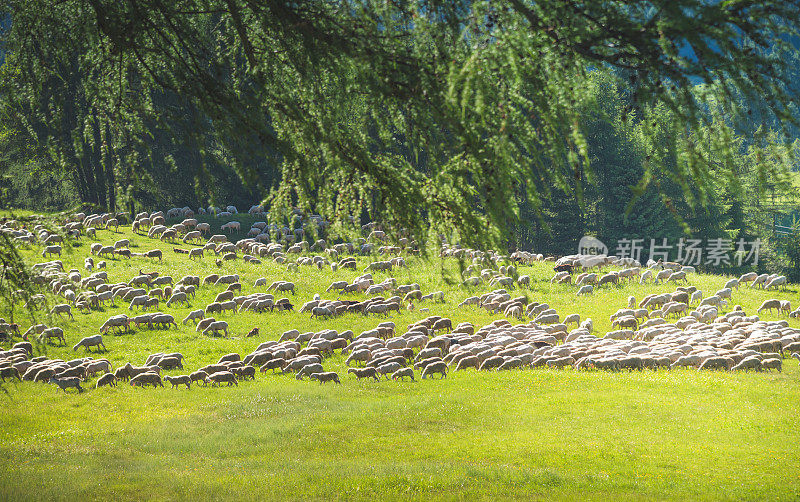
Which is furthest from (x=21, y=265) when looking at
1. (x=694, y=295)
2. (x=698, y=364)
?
(x=694, y=295)

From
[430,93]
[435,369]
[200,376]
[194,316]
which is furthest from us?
[194,316]

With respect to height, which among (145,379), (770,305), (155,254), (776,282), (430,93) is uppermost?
(430,93)

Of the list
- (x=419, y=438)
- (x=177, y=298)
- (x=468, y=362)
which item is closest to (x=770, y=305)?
(x=468, y=362)

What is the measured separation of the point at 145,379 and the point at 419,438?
848cm

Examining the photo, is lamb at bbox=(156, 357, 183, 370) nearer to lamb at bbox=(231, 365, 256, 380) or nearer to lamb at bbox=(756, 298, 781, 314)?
lamb at bbox=(231, 365, 256, 380)

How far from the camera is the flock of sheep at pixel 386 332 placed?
57.8ft

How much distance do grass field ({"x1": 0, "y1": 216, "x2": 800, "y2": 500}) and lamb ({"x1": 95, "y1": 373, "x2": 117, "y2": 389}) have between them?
460mm

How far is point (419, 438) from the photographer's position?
12398 mm

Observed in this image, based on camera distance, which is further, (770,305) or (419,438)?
(770,305)

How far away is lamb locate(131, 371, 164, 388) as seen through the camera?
16828 millimetres

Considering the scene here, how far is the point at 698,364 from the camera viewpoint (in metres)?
18.0

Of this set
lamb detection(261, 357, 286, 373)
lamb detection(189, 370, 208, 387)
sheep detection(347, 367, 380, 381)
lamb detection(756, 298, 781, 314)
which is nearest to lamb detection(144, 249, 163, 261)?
lamb detection(261, 357, 286, 373)

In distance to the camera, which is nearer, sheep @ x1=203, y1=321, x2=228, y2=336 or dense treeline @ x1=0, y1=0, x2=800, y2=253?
dense treeline @ x1=0, y1=0, x2=800, y2=253

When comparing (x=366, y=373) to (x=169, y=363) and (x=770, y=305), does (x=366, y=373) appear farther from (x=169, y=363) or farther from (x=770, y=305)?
(x=770, y=305)
